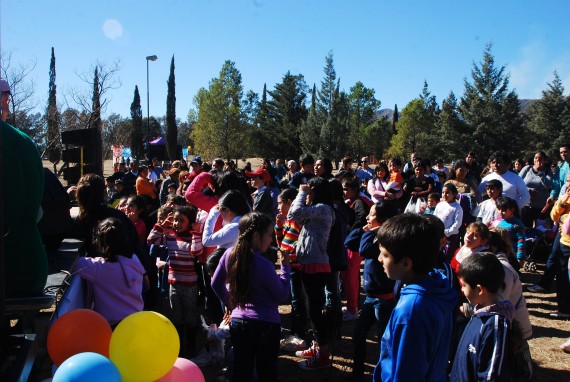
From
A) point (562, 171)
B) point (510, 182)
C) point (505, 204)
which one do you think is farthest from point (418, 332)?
point (562, 171)

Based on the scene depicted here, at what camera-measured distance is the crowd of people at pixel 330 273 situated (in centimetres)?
242

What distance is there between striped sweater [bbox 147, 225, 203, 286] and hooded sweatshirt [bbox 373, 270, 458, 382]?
304 centimetres

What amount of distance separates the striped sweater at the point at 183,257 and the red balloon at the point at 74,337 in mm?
2227

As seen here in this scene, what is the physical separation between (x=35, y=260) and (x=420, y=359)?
1.94 meters

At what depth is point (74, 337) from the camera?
109 inches

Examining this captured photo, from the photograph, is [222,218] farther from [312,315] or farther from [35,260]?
[35,260]

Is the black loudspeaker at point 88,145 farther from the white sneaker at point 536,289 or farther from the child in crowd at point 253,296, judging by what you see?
the white sneaker at point 536,289

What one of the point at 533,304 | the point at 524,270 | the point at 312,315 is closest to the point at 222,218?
the point at 312,315

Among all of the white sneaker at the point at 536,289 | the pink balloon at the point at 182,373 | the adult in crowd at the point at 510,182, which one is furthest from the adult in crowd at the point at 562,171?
the pink balloon at the point at 182,373

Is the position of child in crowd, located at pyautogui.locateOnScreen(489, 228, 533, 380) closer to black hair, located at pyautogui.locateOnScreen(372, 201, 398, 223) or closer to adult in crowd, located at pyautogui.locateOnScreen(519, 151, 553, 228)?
black hair, located at pyautogui.locateOnScreen(372, 201, 398, 223)

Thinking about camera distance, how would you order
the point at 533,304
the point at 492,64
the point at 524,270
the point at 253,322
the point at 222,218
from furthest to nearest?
the point at 492,64, the point at 524,270, the point at 533,304, the point at 222,218, the point at 253,322

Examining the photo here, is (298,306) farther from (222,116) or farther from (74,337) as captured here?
(222,116)

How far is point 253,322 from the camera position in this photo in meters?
3.67

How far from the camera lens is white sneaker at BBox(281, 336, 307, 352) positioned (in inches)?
219
